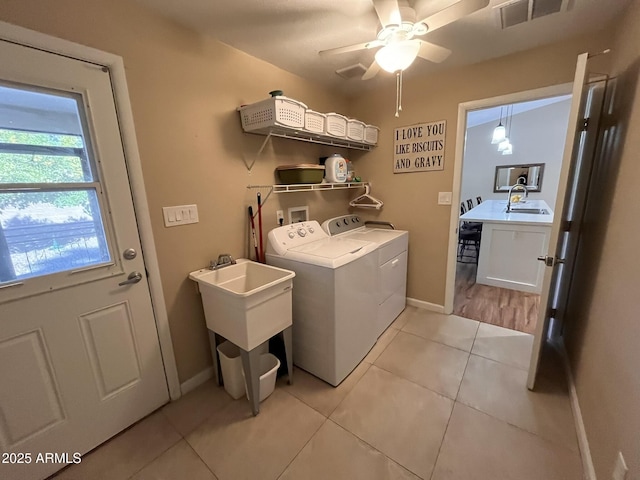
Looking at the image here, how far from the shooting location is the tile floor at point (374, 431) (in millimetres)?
1243

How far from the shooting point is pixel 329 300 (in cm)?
162

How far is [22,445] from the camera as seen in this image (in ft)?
3.82

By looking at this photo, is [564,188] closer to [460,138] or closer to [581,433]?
[460,138]

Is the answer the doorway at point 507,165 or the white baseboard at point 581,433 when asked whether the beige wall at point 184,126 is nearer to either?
the white baseboard at point 581,433

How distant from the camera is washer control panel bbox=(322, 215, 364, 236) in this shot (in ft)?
7.88

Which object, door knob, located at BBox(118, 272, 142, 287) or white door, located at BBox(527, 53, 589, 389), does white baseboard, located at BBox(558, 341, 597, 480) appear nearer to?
white door, located at BBox(527, 53, 589, 389)

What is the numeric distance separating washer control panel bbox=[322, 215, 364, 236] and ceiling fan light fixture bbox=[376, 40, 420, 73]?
4.45ft

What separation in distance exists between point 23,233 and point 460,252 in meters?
5.16

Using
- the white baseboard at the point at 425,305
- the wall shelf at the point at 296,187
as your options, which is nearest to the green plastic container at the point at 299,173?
the wall shelf at the point at 296,187

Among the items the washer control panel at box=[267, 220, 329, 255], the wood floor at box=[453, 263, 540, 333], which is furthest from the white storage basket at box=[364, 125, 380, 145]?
the wood floor at box=[453, 263, 540, 333]

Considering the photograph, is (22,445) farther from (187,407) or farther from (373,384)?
(373,384)

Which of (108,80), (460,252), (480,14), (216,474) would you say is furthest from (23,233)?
(460,252)

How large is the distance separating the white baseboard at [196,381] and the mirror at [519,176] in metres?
7.58

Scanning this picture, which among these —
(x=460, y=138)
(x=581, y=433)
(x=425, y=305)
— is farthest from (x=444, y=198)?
(x=581, y=433)
